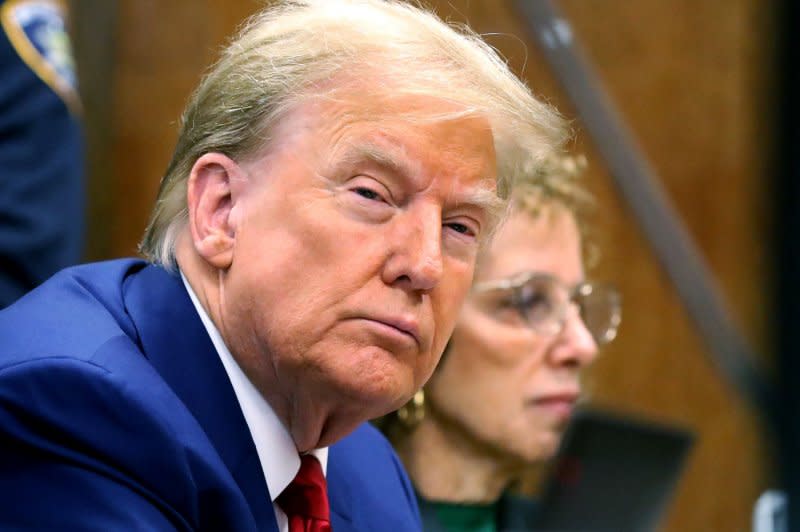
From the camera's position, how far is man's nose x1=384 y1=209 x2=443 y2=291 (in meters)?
1.37

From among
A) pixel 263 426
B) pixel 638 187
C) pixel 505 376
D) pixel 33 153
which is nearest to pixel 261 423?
pixel 263 426

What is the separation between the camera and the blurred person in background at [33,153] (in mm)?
2215

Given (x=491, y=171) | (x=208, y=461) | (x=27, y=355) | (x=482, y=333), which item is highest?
(x=491, y=171)

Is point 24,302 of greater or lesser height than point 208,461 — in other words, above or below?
above

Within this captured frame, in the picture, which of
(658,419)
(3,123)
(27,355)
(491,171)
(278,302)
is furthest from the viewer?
(658,419)

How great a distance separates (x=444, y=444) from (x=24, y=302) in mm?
1082

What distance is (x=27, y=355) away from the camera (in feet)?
3.95

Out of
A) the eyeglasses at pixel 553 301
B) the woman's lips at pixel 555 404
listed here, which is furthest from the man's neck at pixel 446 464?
the eyeglasses at pixel 553 301

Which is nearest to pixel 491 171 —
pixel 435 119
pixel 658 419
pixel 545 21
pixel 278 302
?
pixel 435 119

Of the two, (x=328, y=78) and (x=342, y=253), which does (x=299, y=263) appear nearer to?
(x=342, y=253)

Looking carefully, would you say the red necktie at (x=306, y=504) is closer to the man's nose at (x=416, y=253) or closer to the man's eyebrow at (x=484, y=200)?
the man's nose at (x=416, y=253)

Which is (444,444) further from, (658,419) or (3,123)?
(658,419)

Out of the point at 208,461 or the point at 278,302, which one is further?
the point at 278,302

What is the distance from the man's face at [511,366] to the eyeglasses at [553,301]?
0.01 meters
